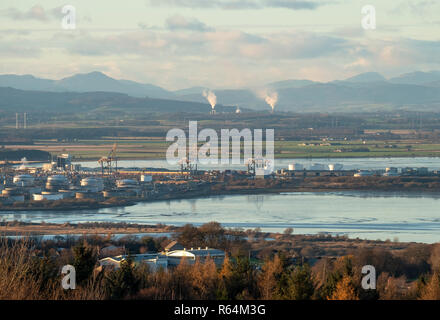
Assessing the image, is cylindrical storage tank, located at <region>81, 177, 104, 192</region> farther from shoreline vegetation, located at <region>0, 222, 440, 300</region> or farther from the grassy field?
shoreline vegetation, located at <region>0, 222, 440, 300</region>

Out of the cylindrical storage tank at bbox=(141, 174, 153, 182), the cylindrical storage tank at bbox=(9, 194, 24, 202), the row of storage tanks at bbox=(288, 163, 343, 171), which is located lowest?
the cylindrical storage tank at bbox=(9, 194, 24, 202)

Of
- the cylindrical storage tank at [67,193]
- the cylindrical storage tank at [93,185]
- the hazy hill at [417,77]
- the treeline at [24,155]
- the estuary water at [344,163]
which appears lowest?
the cylindrical storage tank at [67,193]

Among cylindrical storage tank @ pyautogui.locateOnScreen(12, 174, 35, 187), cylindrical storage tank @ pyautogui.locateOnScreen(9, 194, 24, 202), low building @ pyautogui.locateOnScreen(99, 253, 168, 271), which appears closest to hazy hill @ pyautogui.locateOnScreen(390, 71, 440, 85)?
cylindrical storage tank @ pyautogui.locateOnScreen(12, 174, 35, 187)

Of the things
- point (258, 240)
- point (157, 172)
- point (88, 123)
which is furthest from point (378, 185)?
point (88, 123)

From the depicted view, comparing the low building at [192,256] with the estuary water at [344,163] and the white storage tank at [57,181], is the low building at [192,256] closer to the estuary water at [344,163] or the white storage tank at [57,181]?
the white storage tank at [57,181]

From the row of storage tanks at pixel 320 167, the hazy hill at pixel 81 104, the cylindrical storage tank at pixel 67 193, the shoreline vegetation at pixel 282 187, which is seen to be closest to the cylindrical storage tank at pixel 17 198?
the shoreline vegetation at pixel 282 187
